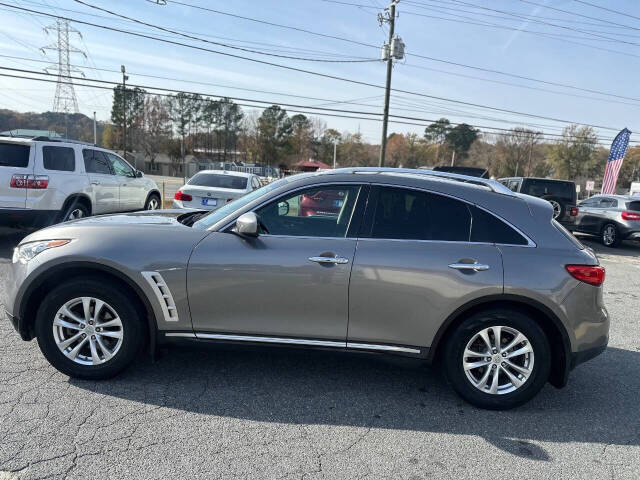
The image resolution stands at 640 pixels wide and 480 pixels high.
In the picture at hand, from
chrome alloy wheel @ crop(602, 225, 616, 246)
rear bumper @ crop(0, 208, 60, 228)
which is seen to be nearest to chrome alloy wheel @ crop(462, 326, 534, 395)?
rear bumper @ crop(0, 208, 60, 228)

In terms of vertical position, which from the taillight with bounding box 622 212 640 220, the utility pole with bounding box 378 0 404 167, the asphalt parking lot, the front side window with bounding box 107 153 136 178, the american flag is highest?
the utility pole with bounding box 378 0 404 167

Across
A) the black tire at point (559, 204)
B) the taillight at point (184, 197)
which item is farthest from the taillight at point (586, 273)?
the black tire at point (559, 204)

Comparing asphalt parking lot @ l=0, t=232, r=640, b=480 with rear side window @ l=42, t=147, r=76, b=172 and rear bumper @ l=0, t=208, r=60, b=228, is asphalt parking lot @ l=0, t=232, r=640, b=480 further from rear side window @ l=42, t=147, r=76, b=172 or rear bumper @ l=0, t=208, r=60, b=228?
rear side window @ l=42, t=147, r=76, b=172

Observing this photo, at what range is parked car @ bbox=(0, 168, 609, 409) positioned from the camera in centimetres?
306

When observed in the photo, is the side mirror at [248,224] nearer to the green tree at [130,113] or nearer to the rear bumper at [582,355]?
the rear bumper at [582,355]

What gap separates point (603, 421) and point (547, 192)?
1020cm

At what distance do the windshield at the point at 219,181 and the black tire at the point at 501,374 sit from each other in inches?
316

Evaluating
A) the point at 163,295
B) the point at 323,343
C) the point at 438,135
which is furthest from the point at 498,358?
the point at 438,135

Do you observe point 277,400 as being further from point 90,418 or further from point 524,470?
point 524,470

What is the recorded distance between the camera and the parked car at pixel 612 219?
12.2 metres

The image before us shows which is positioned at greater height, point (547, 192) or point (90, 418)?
point (547, 192)

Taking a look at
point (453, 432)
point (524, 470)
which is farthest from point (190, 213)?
point (524, 470)

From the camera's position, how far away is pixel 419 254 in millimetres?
3070

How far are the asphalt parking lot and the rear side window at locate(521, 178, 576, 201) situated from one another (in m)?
9.15
